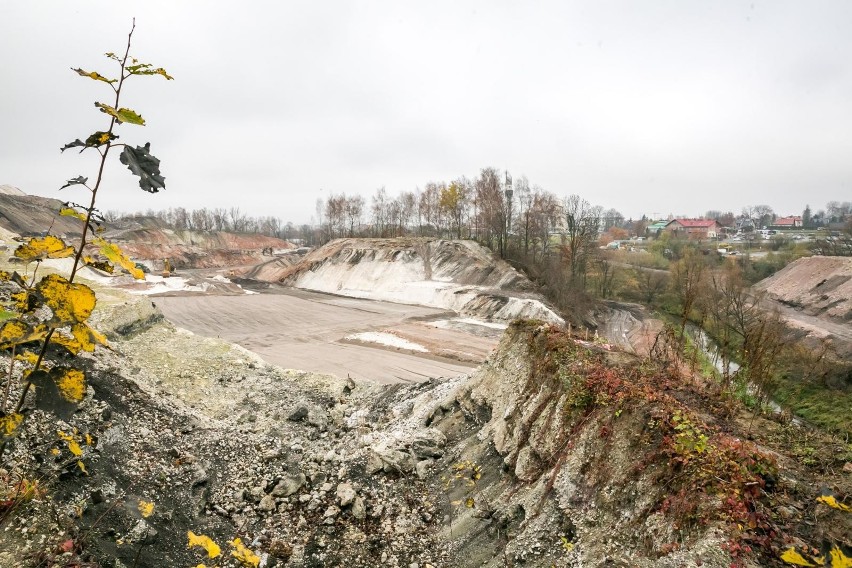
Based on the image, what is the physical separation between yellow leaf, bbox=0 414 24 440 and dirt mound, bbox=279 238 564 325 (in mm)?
32646

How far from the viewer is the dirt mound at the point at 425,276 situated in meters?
37.1

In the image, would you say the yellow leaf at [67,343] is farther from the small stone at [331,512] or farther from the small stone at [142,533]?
the small stone at [331,512]

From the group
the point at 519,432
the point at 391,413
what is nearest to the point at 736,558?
the point at 519,432

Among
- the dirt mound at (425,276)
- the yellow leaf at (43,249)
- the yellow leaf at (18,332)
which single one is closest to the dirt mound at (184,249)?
the dirt mound at (425,276)

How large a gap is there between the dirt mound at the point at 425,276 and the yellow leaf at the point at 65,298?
32531 millimetres

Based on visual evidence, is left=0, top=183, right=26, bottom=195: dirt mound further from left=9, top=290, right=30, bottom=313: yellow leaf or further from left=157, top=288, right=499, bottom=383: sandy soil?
left=9, top=290, right=30, bottom=313: yellow leaf

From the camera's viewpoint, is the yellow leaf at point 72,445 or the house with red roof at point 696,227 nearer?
the yellow leaf at point 72,445

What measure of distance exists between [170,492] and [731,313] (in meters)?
37.9

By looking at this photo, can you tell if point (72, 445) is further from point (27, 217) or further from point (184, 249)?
point (27, 217)

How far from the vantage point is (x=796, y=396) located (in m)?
23.1

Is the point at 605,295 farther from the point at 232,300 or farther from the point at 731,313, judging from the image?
the point at 232,300

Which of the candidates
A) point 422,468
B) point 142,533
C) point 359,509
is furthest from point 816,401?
point 142,533

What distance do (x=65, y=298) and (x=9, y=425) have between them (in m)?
0.56

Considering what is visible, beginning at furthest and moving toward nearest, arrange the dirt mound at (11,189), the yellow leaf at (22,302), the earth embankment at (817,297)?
the dirt mound at (11,189)
the earth embankment at (817,297)
the yellow leaf at (22,302)
